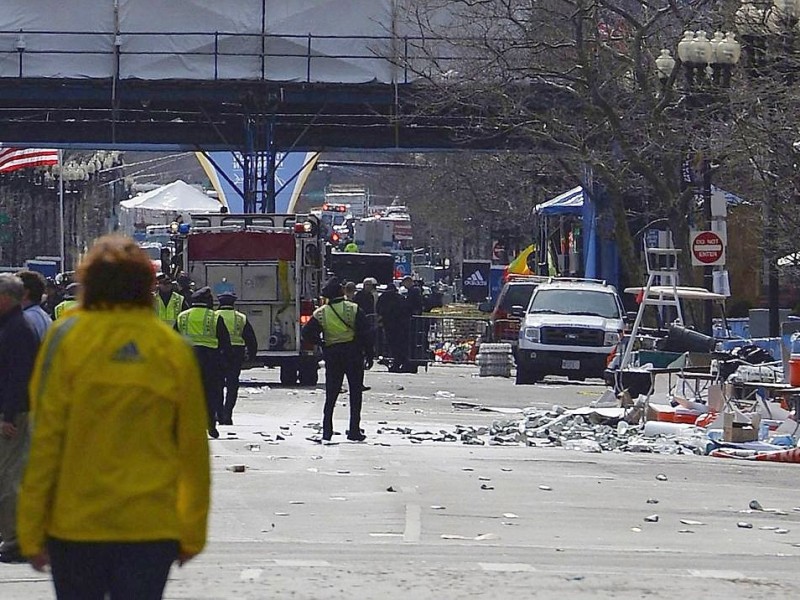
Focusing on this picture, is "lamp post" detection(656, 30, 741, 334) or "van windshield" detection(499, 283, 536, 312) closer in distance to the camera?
"lamp post" detection(656, 30, 741, 334)

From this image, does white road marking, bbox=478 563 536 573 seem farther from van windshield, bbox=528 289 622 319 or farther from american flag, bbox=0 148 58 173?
american flag, bbox=0 148 58 173

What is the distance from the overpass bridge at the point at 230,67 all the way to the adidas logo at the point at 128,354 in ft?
114

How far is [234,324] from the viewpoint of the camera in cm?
2003

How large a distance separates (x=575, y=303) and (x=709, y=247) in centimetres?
432

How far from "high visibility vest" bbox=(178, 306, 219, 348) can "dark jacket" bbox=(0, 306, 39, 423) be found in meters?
8.91

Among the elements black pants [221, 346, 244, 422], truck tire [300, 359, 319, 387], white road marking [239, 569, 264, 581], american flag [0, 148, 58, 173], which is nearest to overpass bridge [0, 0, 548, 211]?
american flag [0, 148, 58, 173]

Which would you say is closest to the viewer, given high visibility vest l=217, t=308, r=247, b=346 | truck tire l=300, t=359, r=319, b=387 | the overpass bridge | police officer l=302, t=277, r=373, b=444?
police officer l=302, t=277, r=373, b=444

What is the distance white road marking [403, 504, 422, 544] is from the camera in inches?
438

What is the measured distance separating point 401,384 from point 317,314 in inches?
450

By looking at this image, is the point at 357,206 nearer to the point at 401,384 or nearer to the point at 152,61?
the point at 152,61

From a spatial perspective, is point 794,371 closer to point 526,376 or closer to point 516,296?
point 526,376

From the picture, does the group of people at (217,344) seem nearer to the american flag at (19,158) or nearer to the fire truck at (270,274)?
the fire truck at (270,274)

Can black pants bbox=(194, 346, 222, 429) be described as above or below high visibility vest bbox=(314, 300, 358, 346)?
below

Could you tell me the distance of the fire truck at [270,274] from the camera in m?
28.5
